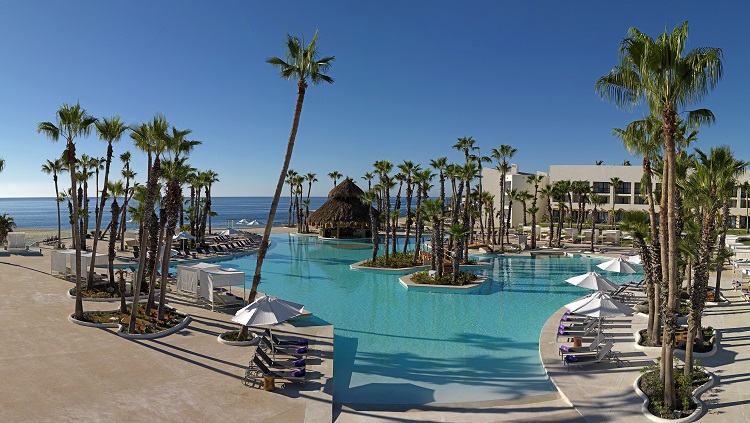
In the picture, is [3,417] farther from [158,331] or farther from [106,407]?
[158,331]

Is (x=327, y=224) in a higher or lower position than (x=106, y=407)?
higher

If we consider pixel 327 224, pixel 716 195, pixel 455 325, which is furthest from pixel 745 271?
pixel 327 224

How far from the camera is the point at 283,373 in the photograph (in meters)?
11.6

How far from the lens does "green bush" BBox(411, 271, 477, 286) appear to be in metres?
25.6

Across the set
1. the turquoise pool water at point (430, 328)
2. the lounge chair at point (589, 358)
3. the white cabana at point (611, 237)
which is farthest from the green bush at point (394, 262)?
the white cabana at point (611, 237)

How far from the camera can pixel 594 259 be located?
122ft

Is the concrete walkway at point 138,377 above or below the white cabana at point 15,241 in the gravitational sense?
below

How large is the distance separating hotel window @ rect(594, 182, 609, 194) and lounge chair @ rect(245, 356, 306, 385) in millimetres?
62472

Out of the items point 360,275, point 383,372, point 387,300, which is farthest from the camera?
point 360,275

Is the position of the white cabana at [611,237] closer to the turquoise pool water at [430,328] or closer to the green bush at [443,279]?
the turquoise pool water at [430,328]

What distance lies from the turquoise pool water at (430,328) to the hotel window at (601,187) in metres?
35.0

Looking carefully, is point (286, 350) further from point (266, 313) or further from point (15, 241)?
point (15, 241)

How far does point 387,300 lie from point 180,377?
1241cm

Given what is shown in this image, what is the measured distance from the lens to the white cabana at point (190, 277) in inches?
808
